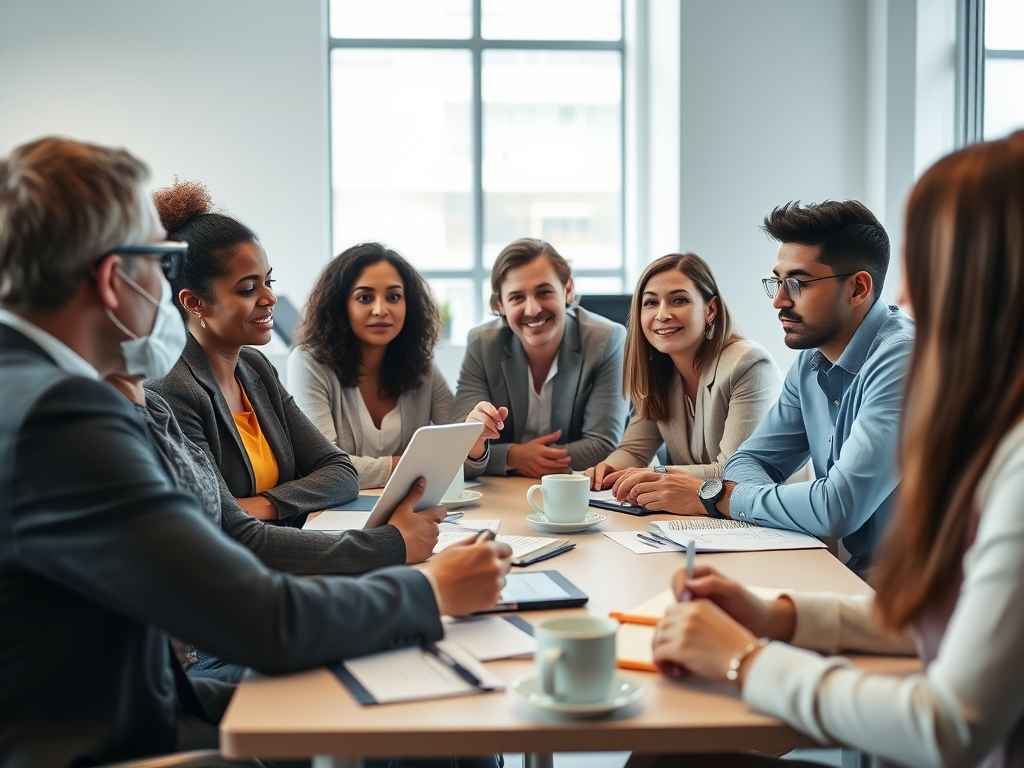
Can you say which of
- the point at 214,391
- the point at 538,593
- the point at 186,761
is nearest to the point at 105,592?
the point at 186,761

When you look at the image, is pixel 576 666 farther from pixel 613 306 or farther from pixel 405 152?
pixel 405 152

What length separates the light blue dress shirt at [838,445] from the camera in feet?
6.23

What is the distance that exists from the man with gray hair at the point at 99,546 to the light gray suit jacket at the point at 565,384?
192 cm

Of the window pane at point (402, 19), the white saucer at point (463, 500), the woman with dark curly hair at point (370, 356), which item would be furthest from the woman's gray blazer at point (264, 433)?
the window pane at point (402, 19)

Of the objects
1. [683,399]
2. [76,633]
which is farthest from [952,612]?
[683,399]

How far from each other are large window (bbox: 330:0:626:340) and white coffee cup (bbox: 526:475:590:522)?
14.8ft

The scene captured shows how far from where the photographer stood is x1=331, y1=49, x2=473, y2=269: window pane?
6270 mm

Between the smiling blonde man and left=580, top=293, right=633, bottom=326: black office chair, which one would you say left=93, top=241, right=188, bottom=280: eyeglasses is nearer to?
the smiling blonde man

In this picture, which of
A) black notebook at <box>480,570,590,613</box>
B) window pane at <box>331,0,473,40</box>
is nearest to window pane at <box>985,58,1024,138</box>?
window pane at <box>331,0,473,40</box>

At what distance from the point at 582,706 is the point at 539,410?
2.24m

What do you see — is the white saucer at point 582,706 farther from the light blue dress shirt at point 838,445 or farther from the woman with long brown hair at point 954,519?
the light blue dress shirt at point 838,445

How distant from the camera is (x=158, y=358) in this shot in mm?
1320

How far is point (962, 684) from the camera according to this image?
88 cm

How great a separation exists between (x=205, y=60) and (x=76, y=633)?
17.3 feet
